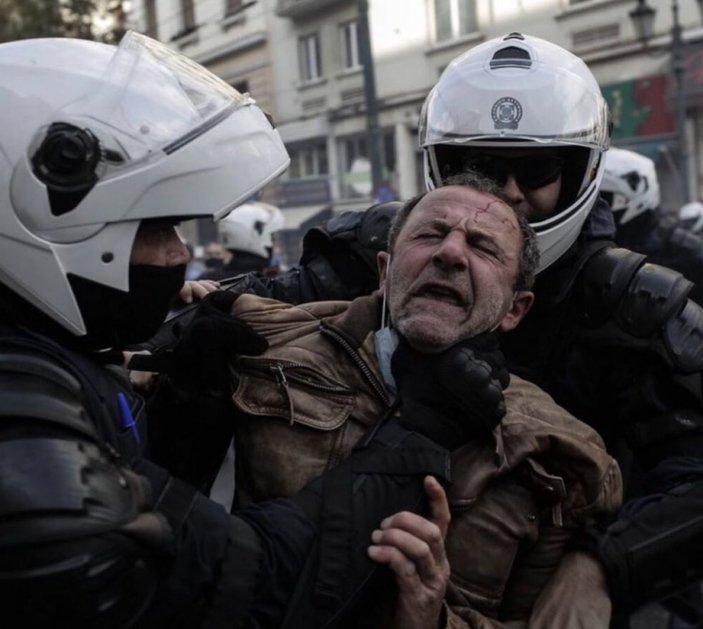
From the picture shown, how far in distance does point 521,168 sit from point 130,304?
927mm

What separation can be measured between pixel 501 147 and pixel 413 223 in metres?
0.32

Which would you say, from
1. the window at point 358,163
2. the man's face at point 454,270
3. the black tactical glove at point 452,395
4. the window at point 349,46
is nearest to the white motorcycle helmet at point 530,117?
the man's face at point 454,270

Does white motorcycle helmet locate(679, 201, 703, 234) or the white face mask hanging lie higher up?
the white face mask hanging

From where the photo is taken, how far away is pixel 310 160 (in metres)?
20.6

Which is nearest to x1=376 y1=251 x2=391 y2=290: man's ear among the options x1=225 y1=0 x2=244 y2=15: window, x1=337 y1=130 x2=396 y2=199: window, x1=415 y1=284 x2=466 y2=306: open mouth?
x1=415 y1=284 x2=466 y2=306: open mouth

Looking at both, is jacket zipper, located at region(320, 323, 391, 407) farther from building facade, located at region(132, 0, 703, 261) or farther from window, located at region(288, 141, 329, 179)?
window, located at region(288, 141, 329, 179)

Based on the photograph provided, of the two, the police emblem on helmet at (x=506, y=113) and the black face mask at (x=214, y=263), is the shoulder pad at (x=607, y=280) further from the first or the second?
the black face mask at (x=214, y=263)

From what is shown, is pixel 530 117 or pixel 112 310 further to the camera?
pixel 530 117

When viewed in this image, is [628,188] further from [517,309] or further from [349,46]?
[349,46]

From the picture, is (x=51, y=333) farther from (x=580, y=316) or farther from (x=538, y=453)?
(x=580, y=316)

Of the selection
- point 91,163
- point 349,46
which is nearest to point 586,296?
point 91,163

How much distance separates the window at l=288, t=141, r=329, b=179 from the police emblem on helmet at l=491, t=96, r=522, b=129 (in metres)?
18.4

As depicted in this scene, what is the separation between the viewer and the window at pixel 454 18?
49.7 feet

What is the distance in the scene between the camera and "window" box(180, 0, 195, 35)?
2061 centimetres
